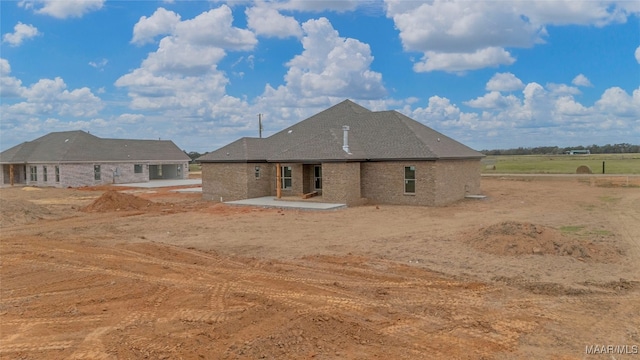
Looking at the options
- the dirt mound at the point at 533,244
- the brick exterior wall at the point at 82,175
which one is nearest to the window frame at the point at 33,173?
the brick exterior wall at the point at 82,175

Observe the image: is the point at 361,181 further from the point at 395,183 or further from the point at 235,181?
the point at 235,181

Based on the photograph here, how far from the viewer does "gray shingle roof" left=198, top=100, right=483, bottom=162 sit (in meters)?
24.6

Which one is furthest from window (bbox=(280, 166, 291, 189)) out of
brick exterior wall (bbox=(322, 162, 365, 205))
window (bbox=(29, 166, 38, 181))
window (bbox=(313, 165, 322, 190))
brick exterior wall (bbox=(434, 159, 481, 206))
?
window (bbox=(29, 166, 38, 181))

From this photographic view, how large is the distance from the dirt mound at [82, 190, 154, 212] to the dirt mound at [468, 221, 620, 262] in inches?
722

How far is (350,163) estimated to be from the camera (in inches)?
952

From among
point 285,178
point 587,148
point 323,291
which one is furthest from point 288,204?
point 587,148

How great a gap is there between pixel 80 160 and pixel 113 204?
2354cm

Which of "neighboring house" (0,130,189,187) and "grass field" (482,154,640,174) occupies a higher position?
"neighboring house" (0,130,189,187)

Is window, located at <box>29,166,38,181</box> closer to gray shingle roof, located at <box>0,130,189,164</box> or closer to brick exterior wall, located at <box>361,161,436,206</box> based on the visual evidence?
gray shingle roof, located at <box>0,130,189,164</box>

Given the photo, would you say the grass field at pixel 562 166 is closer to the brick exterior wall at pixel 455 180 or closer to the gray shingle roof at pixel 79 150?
the brick exterior wall at pixel 455 180

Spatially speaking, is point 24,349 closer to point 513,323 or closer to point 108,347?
point 108,347

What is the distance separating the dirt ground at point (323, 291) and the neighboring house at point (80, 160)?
2948 cm

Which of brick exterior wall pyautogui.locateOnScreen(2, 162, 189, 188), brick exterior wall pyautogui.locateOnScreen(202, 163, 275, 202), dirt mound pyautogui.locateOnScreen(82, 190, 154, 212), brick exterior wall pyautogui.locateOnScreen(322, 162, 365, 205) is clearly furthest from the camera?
brick exterior wall pyautogui.locateOnScreen(2, 162, 189, 188)

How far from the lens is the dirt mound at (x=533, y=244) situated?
Answer: 1158cm
